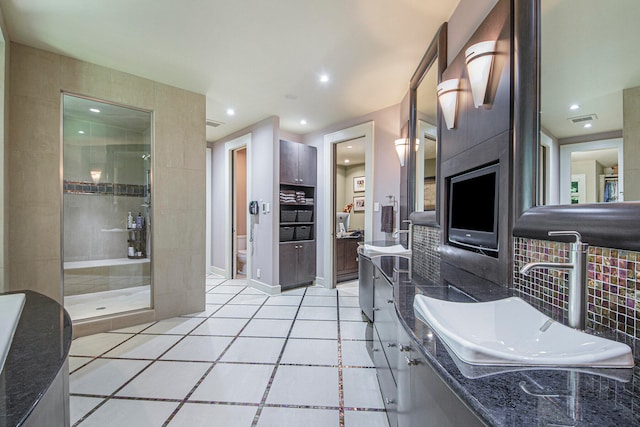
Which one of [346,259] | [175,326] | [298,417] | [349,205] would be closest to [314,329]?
[298,417]

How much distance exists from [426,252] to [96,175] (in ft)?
12.2

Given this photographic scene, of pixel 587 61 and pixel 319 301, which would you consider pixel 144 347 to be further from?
pixel 587 61

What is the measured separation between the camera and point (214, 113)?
4.11 m

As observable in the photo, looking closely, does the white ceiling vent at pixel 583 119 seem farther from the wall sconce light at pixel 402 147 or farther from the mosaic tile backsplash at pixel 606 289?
the wall sconce light at pixel 402 147

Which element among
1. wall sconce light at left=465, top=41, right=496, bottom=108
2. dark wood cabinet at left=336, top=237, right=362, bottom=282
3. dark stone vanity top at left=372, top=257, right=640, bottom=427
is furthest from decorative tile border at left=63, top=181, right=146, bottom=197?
dark stone vanity top at left=372, top=257, right=640, bottom=427

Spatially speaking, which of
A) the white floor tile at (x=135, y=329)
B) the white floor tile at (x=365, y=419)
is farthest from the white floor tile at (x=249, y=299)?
the white floor tile at (x=365, y=419)

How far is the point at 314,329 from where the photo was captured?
2938mm

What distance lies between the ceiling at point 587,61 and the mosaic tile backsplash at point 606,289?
1.32 ft

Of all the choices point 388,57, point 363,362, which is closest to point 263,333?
point 363,362

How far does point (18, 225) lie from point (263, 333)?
93.6 inches

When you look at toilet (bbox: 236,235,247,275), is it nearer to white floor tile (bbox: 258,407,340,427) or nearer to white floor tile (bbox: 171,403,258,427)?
white floor tile (bbox: 171,403,258,427)

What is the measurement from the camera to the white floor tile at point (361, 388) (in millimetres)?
1802

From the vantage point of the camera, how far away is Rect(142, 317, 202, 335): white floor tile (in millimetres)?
2865

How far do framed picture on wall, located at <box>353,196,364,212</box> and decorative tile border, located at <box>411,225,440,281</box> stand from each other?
415cm
